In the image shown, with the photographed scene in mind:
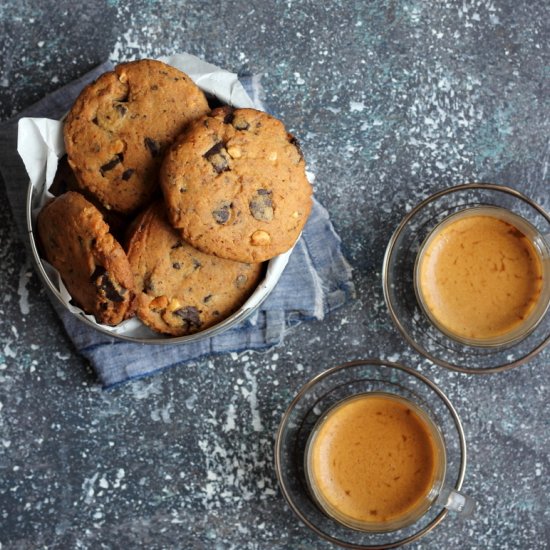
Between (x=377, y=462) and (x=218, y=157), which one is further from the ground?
(x=218, y=157)

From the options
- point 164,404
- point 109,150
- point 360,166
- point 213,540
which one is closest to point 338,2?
point 360,166

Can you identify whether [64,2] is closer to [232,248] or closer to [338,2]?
[338,2]

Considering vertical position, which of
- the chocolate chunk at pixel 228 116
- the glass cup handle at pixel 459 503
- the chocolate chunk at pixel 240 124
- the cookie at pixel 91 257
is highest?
the chocolate chunk at pixel 228 116

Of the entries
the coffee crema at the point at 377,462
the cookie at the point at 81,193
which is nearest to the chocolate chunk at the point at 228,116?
the cookie at the point at 81,193

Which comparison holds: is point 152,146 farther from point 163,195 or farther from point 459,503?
point 459,503

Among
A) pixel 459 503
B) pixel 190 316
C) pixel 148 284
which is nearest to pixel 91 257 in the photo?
pixel 148 284

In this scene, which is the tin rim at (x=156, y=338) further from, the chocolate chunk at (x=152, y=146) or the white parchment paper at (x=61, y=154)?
the chocolate chunk at (x=152, y=146)
